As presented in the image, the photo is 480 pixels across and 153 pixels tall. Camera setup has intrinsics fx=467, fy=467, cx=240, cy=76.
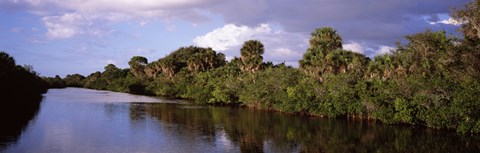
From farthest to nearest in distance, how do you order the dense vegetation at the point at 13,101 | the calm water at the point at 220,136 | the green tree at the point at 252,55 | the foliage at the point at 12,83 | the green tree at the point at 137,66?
the green tree at the point at 137,66 < the green tree at the point at 252,55 < the foliage at the point at 12,83 < the dense vegetation at the point at 13,101 < the calm water at the point at 220,136

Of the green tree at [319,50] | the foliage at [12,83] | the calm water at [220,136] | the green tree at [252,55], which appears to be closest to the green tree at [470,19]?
the calm water at [220,136]

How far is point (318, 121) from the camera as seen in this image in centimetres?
4775

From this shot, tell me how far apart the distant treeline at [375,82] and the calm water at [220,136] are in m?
1.71

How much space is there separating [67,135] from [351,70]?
3061 centimetres

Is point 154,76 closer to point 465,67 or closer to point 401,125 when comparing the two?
point 401,125

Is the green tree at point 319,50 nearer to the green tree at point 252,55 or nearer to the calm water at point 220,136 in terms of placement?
the calm water at point 220,136

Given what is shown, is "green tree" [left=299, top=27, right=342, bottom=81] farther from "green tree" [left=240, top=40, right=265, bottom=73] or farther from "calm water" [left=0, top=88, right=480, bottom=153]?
"green tree" [left=240, top=40, right=265, bottom=73]

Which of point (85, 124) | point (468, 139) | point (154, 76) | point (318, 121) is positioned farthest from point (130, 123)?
point (154, 76)

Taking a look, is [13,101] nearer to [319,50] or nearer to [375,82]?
[319,50]

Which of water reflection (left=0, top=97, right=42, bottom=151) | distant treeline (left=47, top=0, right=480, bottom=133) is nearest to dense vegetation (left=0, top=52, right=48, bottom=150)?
water reflection (left=0, top=97, right=42, bottom=151)

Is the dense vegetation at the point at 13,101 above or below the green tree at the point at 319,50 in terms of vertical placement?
below

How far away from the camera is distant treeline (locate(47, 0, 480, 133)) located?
117 feet

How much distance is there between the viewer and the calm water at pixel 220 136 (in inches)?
1259

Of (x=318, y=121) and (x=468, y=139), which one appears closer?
(x=468, y=139)
